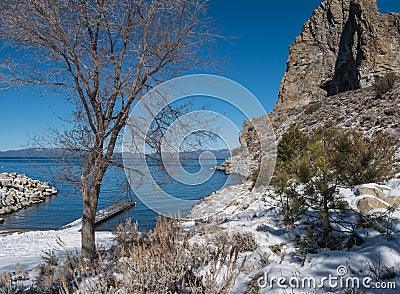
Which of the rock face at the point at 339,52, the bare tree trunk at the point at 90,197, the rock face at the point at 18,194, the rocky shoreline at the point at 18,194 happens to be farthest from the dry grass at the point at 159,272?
the rock face at the point at 339,52

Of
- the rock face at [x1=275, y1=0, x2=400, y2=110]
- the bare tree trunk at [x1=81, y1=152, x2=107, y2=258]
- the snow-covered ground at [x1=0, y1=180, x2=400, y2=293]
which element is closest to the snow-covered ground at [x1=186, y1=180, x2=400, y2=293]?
the snow-covered ground at [x1=0, y1=180, x2=400, y2=293]

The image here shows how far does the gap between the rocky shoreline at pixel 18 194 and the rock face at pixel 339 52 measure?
36207 millimetres

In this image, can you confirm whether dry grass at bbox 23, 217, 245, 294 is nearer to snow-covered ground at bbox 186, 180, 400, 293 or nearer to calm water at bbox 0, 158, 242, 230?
snow-covered ground at bbox 186, 180, 400, 293

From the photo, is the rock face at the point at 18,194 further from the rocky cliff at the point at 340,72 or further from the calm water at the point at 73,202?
the rocky cliff at the point at 340,72

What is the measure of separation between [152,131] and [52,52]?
2.02 metres

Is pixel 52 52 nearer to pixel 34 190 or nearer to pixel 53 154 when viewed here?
pixel 53 154

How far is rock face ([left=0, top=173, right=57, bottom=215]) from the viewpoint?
18.9 metres

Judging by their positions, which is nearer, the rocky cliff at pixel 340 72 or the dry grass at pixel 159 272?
the dry grass at pixel 159 272

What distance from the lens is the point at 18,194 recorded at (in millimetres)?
22250

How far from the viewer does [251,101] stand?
4445mm

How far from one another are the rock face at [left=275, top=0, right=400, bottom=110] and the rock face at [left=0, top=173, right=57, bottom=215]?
36.2 m

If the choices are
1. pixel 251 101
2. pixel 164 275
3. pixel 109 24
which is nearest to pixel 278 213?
pixel 251 101

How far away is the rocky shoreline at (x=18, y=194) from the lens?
1881cm

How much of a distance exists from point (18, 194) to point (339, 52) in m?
48.4
